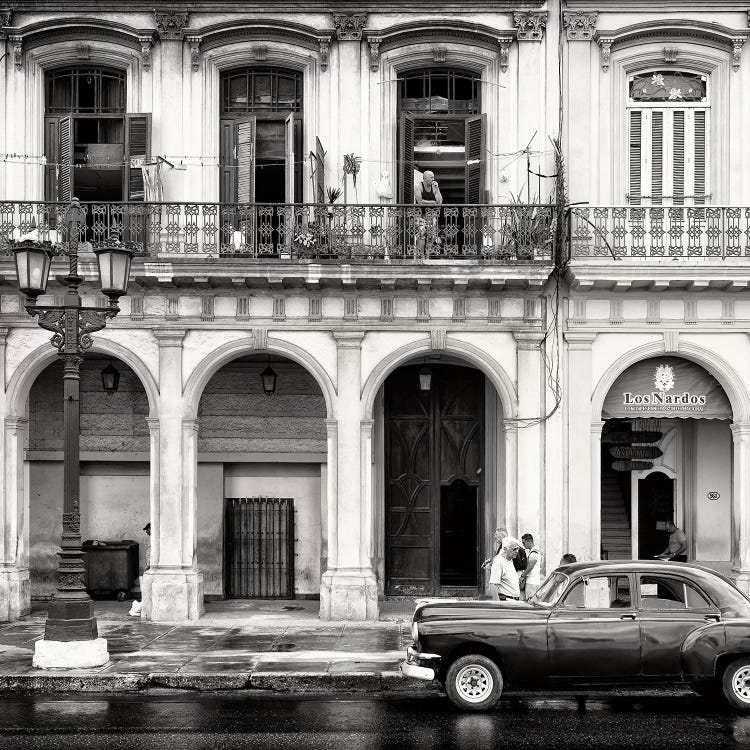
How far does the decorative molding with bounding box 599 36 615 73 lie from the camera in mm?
19141

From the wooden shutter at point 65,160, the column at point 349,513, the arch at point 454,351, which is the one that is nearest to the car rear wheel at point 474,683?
the column at point 349,513

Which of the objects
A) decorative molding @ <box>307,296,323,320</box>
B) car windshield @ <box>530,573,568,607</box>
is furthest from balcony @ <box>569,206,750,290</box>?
car windshield @ <box>530,573,568,607</box>

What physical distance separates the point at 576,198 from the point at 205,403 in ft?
24.0

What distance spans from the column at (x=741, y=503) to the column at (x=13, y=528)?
1146cm

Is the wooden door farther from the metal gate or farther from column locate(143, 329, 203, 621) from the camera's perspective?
column locate(143, 329, 203, 621)

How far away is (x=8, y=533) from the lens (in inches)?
744

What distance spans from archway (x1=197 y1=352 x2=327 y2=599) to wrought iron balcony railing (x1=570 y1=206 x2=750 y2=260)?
546 cm

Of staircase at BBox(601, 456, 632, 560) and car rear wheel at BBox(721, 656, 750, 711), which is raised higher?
staircase at BBox(601, 456, 632, 560)

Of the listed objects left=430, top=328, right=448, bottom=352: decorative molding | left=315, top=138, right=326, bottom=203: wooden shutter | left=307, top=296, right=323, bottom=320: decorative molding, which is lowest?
left=430, top=328, right=448, bottom=352: decorative molding

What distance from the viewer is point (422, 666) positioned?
1220 cm

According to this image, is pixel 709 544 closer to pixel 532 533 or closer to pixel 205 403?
pixel 532 533

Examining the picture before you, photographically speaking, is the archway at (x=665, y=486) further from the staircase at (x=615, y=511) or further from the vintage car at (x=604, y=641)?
the vintage car at (x=604, y=641)

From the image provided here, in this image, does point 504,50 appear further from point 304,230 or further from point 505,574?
point 505,574

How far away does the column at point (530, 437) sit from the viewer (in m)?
18.7
